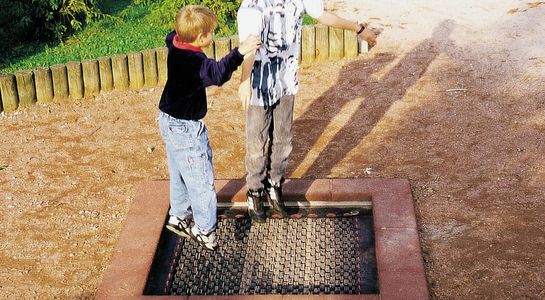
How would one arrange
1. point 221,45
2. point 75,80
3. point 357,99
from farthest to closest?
1. point 221,45
2. point 75,80
3. point 357,99

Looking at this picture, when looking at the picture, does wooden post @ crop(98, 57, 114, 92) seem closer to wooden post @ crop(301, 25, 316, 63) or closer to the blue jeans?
wooden post @ crop(301, 25, 316, 63)

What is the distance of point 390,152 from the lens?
7074mm

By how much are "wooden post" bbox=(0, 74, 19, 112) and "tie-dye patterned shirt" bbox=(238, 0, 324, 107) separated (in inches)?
141

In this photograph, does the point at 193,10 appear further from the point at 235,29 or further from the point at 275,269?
the point at 235,29

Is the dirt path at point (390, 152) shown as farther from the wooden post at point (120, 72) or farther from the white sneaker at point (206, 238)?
the white sneaker at point (206, 238)

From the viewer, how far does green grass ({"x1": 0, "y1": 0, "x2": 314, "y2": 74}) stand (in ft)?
Result: 30.2

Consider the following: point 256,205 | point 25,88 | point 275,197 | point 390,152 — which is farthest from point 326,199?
point 25,88

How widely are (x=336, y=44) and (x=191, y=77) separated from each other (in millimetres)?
4274

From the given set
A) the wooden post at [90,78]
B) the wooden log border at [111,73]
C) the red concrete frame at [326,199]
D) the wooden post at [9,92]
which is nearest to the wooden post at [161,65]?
the wooden log border at [111,73]

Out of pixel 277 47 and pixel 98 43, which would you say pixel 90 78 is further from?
pixel 277 47

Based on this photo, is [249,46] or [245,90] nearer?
[249,46]

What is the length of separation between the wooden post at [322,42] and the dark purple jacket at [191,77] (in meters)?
3.95

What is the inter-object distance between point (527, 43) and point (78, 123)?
16.2ft

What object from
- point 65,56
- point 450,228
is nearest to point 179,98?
point 450,228
